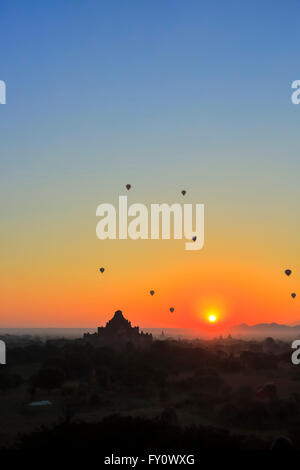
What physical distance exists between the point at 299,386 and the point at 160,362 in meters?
18.2

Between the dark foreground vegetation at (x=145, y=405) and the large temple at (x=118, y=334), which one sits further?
the large temple at (x=118, y=334)

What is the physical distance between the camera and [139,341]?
98062 millimetres

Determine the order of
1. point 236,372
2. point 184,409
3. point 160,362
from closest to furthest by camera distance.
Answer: point 184,409, point 236,372, point 160,362

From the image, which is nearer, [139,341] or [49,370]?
[49,370]

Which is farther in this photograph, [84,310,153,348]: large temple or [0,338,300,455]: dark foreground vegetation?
[84,310,153,348]: large temple

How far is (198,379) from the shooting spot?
4628 centimetres

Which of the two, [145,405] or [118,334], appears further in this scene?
[118,334]

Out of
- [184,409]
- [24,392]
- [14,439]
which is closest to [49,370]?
[24,392]

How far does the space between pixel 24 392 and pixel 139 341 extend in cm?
5834
